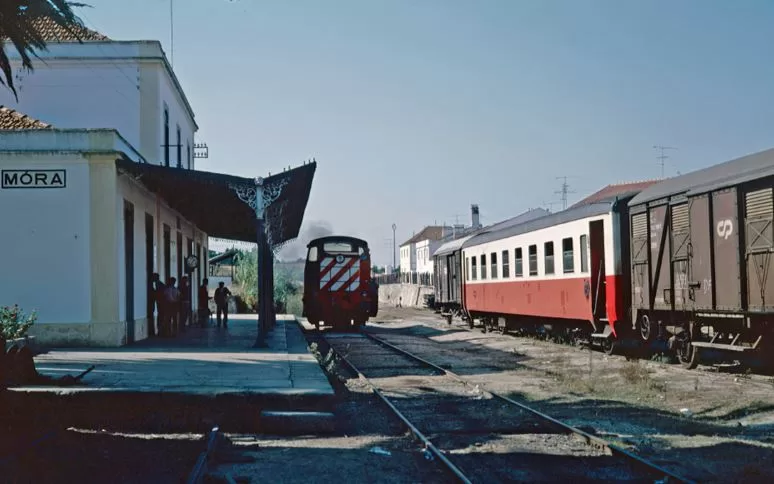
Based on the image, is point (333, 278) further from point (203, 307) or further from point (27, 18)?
point (27, 18)

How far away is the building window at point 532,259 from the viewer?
21469 millimetres

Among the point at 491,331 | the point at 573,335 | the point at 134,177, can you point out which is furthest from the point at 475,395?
the point at 491,331

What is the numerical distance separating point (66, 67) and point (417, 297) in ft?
133

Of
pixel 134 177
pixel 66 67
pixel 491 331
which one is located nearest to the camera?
pixel 134 177

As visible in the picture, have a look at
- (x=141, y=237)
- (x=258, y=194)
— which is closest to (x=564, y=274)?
(x=258, y=194)

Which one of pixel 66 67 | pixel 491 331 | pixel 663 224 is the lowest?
pixel 491 331

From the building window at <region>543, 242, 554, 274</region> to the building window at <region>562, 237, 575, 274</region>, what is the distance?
2.79 ft

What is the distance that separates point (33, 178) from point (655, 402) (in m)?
13.2

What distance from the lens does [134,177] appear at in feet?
62.4

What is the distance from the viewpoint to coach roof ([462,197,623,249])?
56.2 feet

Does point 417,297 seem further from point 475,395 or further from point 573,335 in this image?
point 475,395

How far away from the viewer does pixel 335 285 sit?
28.2 m

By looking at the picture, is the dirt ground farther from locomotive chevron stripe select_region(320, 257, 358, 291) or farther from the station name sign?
locomotive chevron stripe select_region(320, 257, 358, 291)

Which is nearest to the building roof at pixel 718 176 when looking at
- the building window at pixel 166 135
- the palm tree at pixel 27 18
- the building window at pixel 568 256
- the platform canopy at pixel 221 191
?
the building window at pixel 568 256
